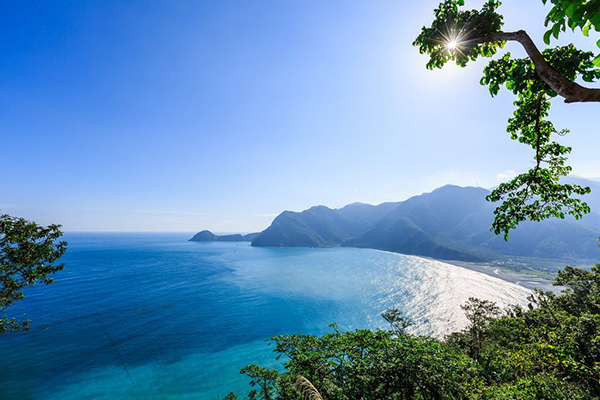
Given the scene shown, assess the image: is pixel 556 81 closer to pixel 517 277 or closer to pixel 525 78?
pixel 525 78

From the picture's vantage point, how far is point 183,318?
2144 inches

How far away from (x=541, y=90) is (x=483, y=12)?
2.14 meters

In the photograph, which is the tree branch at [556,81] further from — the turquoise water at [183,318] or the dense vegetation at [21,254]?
the turquoise water at [183,318]

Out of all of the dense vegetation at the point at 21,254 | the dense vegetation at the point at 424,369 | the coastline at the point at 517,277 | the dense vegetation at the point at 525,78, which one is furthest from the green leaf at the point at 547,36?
the coastline at the point at 517,277

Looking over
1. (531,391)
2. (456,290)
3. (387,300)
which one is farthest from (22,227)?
(456,290)

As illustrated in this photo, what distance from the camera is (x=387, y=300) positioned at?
7194 centimetres

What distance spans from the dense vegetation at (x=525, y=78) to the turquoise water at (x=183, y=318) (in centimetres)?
3853

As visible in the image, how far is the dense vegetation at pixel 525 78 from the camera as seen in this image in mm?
4445

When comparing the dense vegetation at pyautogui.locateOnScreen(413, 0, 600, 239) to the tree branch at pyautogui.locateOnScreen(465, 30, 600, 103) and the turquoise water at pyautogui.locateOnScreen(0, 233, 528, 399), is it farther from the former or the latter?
the turquoise water at pyautogui.locateOnScreen(0, 233, 528, 399)

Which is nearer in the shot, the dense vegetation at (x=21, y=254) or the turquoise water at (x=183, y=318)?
the dense vegetation at (x=21, y=254)

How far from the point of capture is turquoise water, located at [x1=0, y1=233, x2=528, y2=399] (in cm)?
3262

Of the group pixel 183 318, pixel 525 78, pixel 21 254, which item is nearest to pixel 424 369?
pixel 525 78

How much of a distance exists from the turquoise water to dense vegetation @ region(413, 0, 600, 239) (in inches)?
1517

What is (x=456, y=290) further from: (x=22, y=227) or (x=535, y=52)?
(x=22, y=227)
